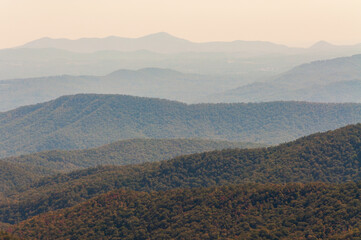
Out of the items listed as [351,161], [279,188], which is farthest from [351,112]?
[279,188]

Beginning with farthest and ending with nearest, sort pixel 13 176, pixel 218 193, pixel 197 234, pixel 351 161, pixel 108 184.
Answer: pixel 13 176 < pixel 108 184 < pixel 351 161 < pixel 218 193 < pixel 197 234

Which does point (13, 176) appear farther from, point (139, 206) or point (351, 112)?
point (351, 112)

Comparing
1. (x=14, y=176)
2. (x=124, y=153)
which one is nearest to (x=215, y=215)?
(x=14, y=176)

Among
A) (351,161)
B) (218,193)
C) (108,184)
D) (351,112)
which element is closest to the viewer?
(218,193)

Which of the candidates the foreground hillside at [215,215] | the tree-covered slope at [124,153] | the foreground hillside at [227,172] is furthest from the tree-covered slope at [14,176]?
the foreground hillside at [215,215]

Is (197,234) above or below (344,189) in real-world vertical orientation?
below

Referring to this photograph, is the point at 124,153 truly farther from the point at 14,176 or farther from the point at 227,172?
the point at 227,172

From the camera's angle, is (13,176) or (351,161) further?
(13,176)

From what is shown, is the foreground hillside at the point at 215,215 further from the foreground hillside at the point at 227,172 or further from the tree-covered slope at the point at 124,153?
the tree-covered slope at the point at 124,153
